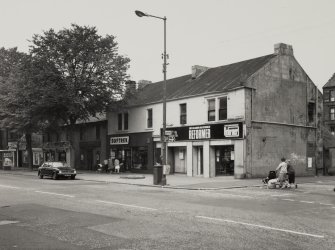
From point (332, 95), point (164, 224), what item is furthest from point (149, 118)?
point (332, 95)

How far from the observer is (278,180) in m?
22.6

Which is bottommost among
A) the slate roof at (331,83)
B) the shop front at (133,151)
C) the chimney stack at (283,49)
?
the shop front at (133,151)

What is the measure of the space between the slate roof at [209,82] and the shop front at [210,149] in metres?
2.92

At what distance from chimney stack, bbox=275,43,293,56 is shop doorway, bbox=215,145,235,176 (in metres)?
8.91

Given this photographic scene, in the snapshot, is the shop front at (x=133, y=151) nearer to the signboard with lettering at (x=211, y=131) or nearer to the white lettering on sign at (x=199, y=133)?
the signboard with lettering at (x=211, y=131)

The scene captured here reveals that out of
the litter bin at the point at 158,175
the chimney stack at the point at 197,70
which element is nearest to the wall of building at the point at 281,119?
the litter bin at the point at 158,175

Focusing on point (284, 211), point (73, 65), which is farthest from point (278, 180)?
point (73, 65)

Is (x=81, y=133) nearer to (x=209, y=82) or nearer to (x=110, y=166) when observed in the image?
(x=110, y=166)

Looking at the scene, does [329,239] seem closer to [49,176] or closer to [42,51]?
[49,176]

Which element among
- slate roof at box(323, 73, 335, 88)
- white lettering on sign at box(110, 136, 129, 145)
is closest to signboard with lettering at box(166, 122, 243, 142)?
white lettering on sign at box(110, 136, 129, 145)

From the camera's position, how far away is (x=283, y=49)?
3381 centimetres

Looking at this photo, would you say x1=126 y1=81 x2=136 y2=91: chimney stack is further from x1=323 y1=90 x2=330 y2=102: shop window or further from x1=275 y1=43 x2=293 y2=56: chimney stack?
x1=323 y1=90 x2=330 y2=102: shop window

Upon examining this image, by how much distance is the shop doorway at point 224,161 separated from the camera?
3162cm

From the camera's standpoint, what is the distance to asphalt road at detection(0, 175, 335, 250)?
27.3 feet
